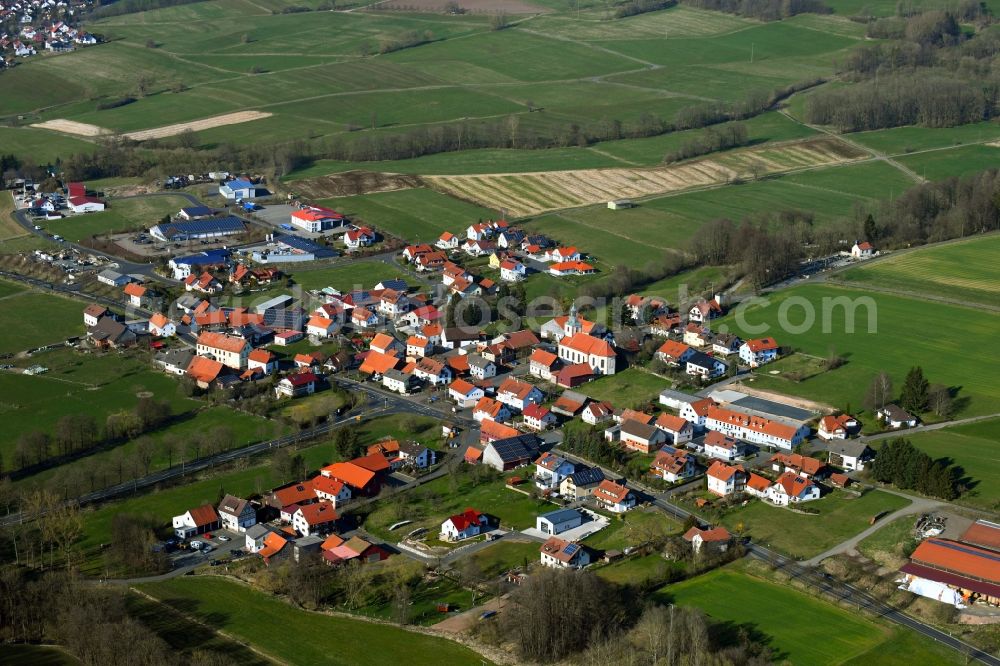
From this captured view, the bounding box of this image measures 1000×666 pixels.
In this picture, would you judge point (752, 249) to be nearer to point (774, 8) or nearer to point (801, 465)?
point (801, 465)

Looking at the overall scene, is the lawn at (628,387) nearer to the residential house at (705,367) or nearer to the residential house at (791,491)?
the residential house at (705,367)

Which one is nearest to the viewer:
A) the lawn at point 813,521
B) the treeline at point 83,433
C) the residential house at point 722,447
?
the lawn at point 813,521

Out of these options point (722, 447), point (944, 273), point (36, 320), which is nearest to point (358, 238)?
point (36, 320)

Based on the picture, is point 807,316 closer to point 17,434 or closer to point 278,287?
point 278,287

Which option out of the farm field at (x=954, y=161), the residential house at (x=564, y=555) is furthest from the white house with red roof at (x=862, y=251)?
the residential house at (x=564, y=555)

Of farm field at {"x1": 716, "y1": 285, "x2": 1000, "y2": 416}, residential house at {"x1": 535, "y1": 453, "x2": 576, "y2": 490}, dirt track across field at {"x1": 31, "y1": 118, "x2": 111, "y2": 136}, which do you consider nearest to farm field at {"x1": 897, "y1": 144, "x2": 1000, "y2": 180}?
farm field at {"x1": 716, "y1": 285, "x2": 1000, "y2": 416}

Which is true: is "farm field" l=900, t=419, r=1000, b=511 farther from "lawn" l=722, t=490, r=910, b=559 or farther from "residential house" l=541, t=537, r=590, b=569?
"residential house" l=541, t=537, r=590, b=569
